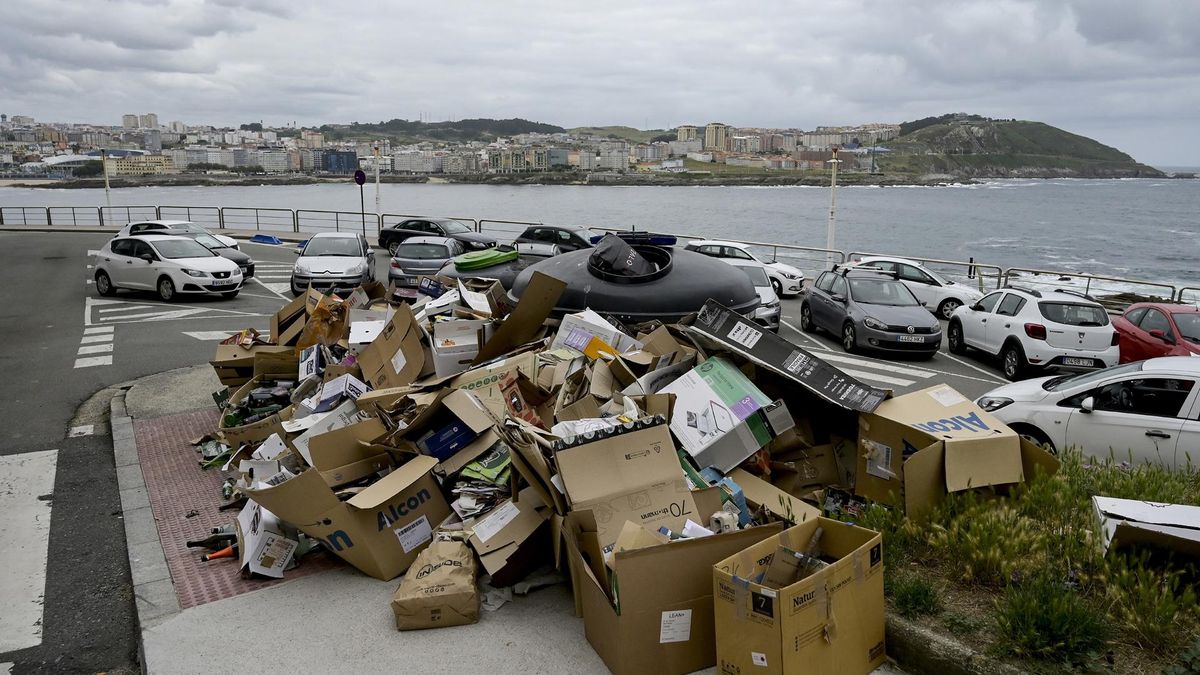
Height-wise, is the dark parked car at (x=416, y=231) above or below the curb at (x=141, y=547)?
above

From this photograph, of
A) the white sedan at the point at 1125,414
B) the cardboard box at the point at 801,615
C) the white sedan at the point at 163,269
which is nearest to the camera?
the cardboard box at the point at 801,615

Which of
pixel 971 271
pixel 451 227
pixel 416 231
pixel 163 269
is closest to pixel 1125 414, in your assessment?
pixel 971 271

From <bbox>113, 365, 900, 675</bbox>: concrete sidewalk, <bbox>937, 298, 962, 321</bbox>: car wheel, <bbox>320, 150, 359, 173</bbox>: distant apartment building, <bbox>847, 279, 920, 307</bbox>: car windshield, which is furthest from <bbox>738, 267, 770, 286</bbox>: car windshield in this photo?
<bbox>320, 150, 359, 173</bbox>: distant apartment building

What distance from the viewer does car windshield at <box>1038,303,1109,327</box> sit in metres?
15.0

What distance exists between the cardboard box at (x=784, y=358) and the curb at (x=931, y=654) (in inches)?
77.1

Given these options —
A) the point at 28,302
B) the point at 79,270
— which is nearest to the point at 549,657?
the point at 28,302

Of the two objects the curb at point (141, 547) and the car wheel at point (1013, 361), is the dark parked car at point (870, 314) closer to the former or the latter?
the car wheel at point (1013, 361)

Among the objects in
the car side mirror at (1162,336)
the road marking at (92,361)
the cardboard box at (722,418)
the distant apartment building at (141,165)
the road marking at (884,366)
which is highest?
the distant apartment building at (141,165)

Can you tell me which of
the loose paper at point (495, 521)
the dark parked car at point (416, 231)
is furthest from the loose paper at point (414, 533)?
the dark parked car at point (416, 231)

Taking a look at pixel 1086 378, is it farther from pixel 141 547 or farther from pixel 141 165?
pixel 141 165

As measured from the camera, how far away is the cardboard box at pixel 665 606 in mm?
4363

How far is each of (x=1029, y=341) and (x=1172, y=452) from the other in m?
7.23

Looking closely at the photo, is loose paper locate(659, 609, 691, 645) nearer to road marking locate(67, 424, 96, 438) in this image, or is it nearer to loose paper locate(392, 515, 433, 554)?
loose paper locate(392, 515, 433, 554)

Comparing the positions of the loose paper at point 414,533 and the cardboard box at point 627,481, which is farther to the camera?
the loose paper at point 414,533
